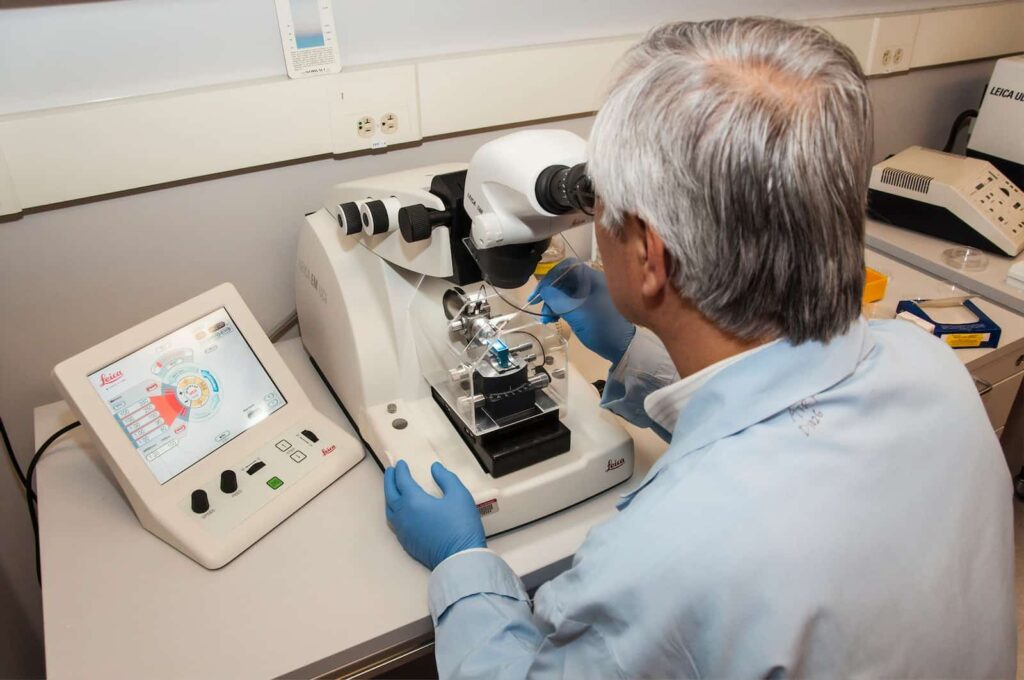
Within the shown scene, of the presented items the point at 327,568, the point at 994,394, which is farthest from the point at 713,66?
the point at 994,394

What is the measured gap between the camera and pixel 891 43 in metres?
1.81

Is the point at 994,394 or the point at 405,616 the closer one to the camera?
the point at 405,616

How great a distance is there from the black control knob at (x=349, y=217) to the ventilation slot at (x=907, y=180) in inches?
53.2

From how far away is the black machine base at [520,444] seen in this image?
0.96 metres

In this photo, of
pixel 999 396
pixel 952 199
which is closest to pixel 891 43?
pixel 952 199

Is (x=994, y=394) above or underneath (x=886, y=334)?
underneath

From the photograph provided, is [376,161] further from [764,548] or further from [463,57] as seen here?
[764,548]

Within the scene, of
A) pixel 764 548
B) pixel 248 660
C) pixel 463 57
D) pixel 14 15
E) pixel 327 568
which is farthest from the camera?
pixel 463 57

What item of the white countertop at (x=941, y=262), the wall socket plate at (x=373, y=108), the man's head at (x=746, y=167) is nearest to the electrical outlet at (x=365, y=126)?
the wall socket plate at (x=373, y=108)

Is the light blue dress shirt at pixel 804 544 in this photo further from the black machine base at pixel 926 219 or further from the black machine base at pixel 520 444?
the black machine base at pixel 926 219

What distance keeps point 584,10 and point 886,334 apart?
3.23 ft

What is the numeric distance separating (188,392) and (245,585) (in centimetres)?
30

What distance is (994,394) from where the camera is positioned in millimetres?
1433

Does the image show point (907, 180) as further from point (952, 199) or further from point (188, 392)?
point (188, 392)
